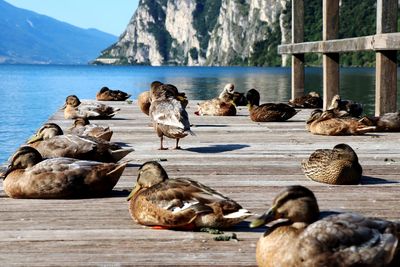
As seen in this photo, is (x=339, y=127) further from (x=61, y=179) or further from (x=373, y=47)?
(x=61, y=179)

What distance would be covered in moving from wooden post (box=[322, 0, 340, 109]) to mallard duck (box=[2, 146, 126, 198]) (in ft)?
27.9

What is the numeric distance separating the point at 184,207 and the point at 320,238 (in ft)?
4.87

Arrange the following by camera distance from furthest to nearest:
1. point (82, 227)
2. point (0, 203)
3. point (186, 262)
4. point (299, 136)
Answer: point (299, 136) < point (0, 203) < point (82, 227) < point (186, 262)

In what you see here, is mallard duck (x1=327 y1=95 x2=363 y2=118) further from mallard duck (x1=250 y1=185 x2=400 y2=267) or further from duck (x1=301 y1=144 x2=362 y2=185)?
mallard duck (x1=250 y1=185 x2=400 y2=267)

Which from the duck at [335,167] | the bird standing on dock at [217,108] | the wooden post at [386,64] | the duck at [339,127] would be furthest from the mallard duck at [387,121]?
the bird standing on dock at [217,108]

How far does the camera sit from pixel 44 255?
507cm

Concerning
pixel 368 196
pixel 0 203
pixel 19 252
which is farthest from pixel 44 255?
pixel 368 196

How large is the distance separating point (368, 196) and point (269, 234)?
8.09ft

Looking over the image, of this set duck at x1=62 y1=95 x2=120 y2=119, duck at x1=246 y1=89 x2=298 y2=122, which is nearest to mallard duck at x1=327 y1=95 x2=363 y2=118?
duck at x1=246 y1=89 x2=298 y2=122

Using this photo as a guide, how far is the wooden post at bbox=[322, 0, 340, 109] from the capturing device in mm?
14711

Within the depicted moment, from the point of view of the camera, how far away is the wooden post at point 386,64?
11281 millimetres

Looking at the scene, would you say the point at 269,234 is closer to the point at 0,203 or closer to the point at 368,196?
the point at 368,196

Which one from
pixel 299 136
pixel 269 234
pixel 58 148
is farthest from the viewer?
pixel 299 136

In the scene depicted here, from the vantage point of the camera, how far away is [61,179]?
693 cm
